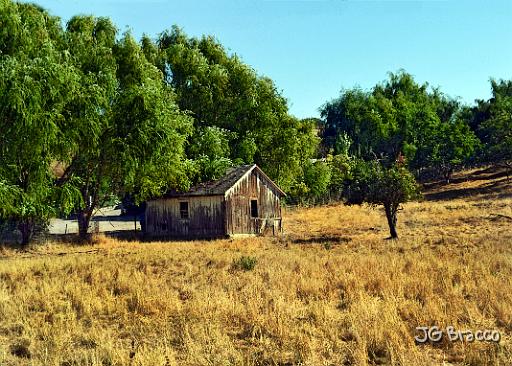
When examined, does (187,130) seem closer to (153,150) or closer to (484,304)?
(153,150)

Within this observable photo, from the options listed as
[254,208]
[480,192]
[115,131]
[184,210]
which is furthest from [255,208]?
[480,192]

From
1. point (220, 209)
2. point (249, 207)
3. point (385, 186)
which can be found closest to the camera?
point (385, 186)

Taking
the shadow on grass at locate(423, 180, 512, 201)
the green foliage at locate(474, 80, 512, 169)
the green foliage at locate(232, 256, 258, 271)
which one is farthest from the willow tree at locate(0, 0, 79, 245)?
the green foliage at locate(474, 80, 512, 169)

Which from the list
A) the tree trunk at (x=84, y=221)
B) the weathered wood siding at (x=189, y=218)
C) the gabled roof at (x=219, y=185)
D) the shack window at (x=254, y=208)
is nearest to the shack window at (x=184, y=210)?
the weathered wood siding at (x=189, y=218)

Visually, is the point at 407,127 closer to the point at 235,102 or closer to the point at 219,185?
the point at 235,102

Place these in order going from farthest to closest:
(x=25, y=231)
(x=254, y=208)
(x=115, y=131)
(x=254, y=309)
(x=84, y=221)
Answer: (x=254, y=208)
(x=84, y=221)
(x=115, y=131)
(x=25, y=231)
(x=254, y=309)

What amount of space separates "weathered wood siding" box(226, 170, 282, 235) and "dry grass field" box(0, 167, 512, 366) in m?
13.1

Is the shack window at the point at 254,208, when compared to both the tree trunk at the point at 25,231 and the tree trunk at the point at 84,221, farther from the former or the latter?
the tree trunk at the point at 25,231

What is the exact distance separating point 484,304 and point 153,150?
21378 millimetres

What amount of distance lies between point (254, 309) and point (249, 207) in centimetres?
2371

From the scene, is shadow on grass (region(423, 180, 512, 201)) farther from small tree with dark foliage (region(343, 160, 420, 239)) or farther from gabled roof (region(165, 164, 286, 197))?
gabled roof (region(165, 164, 286, 197))

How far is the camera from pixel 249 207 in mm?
33469

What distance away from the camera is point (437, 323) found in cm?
860

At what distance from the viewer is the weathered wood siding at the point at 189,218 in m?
31.8
